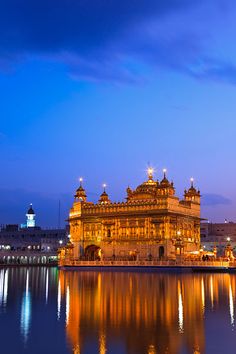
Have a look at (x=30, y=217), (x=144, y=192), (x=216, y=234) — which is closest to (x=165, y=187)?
(x=144, y=192)

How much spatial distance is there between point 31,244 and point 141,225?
56.3 meters

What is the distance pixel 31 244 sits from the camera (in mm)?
129750

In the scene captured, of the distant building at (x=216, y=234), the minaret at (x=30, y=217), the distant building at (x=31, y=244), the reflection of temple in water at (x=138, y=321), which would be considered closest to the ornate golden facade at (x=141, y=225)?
the distant building at (x=31, y=244)

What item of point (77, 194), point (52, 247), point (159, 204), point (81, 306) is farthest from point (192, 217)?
point (81, 306)

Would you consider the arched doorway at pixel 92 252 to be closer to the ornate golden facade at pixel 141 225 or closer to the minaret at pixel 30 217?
the ornate golden facade at pixel 141 225

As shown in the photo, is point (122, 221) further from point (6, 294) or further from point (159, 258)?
point (6, 294)

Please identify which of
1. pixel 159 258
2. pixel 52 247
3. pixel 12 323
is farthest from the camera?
pixel 52 247

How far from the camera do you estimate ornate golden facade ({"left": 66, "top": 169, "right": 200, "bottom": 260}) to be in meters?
77.4

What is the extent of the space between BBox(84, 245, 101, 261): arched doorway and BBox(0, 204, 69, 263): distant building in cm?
2384

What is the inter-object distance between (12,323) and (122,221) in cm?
6002

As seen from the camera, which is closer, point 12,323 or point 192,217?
point 12,323

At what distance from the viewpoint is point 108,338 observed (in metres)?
18.2

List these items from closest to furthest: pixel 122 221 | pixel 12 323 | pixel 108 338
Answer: pixel 108 338 < pixel 12 323 < pixel 122 221

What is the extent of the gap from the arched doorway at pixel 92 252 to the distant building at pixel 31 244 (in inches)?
939
